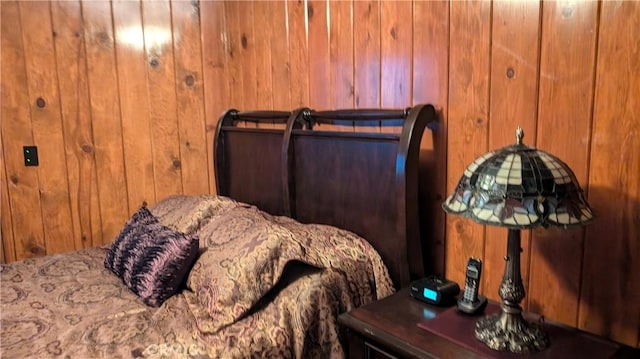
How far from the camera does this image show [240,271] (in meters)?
1.42

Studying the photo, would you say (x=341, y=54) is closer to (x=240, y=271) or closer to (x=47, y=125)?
(x=240, y=271)

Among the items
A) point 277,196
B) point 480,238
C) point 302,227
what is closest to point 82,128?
point 277,196

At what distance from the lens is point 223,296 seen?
1393mm

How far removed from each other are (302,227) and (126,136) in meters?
1.27

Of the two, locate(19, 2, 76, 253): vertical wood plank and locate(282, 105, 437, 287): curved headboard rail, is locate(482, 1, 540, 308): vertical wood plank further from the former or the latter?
locate(19, 2, 76, 253): vertical wood plank

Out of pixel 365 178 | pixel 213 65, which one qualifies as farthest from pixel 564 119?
pixel 213 65

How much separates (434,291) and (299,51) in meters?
1.22

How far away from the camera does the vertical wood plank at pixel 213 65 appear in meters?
2.51

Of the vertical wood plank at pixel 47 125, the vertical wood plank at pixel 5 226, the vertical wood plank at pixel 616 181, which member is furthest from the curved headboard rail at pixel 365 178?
the vertical wood plank at pixel 5 226

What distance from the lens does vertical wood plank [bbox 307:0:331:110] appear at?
193cm

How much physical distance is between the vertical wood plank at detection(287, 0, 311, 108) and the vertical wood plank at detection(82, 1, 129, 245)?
0.97 m

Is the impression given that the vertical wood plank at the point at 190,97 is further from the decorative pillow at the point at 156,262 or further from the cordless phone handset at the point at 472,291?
the cordless phone handset at the point at 472,291

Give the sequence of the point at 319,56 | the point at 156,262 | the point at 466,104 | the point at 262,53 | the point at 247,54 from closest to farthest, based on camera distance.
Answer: the point at 466,104, the point at 156,262, the point at 319,56, the point at 262,53, the point at 247,54

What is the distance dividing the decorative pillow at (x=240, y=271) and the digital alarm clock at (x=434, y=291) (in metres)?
0.37
